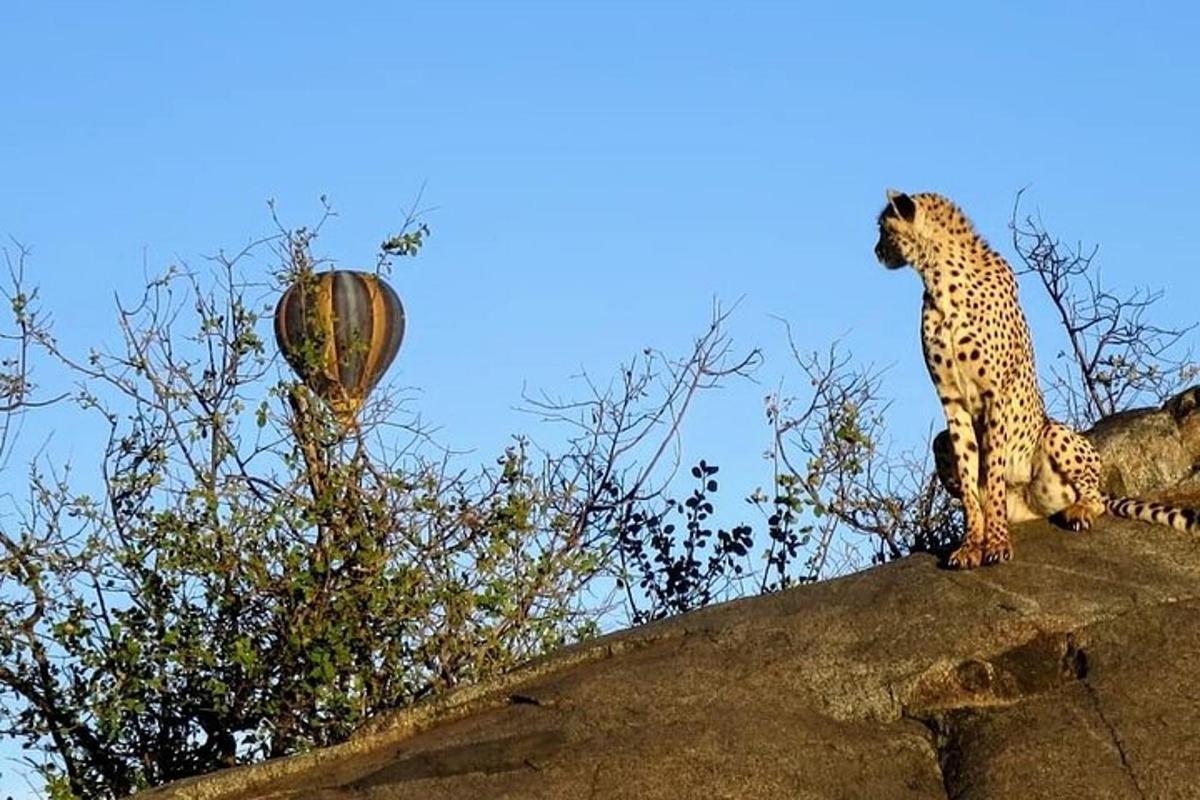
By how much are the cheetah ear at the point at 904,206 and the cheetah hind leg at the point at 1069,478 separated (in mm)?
1446

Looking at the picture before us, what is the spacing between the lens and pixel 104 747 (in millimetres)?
14000

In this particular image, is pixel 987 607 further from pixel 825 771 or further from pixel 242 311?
pixel 242 311

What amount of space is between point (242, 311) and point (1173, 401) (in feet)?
21.9

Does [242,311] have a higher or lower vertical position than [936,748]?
higher

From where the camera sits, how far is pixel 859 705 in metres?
9.15

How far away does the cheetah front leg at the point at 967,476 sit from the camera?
10320 mm

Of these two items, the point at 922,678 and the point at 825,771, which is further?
the point at 922,678

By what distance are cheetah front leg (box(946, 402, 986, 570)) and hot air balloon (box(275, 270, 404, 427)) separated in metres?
5.16

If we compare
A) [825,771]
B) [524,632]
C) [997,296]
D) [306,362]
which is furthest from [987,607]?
[306,362]

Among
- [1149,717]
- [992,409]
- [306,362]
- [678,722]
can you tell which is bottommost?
[1149,717]

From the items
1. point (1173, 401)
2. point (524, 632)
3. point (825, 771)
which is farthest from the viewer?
point (524, 632)

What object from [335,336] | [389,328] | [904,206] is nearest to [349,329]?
[335,336]

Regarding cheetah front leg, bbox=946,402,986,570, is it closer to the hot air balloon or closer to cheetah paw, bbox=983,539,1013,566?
cheetah paw, bbox=983,539,1013,566

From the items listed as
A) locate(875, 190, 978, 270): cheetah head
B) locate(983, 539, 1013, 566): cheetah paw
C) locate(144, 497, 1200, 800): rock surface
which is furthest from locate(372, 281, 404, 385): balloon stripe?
locate(983, 539, 1013, 566): cheetah paw
